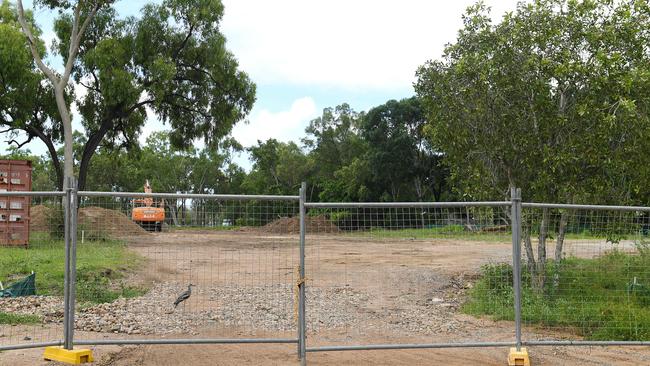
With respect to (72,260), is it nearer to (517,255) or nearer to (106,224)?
(106,224)

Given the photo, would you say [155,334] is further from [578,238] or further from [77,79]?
[77,79]

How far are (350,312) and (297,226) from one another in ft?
10.1

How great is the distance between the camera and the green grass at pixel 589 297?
966 cm

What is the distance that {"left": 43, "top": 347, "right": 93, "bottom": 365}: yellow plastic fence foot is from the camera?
24.9 feet

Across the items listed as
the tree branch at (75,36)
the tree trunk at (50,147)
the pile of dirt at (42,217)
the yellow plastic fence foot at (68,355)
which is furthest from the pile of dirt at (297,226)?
the tree trunk at (50,147)

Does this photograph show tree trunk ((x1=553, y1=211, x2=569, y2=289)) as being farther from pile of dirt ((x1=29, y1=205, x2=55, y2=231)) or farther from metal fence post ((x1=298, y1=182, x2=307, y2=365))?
pile of dirt ((x1=29, y1=205, x2=55, y2=231))

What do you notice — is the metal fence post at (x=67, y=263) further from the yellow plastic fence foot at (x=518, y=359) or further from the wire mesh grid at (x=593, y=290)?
the wire mesh grid at (x=593, y=290)

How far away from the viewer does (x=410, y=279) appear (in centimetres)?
1293

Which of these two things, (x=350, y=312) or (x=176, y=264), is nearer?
(x=176, y=264)

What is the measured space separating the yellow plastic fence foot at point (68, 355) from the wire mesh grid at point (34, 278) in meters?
0.76

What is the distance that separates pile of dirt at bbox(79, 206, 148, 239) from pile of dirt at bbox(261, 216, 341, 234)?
1799 mm

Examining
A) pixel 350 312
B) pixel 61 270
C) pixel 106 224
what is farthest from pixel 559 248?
pixel 61 270

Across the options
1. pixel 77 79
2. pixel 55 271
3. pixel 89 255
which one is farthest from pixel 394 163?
pixel 89 255

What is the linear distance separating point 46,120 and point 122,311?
25.4m
